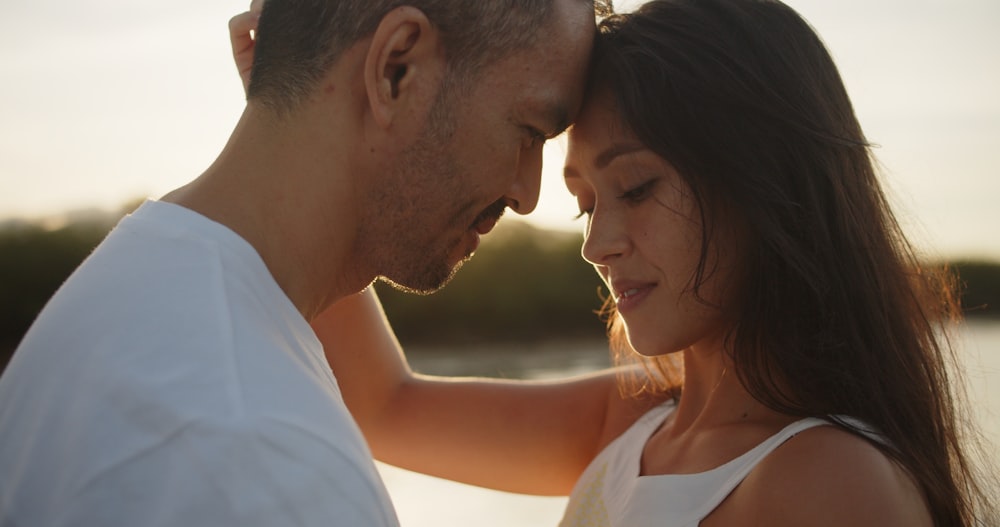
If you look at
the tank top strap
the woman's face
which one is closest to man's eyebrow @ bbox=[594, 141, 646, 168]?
the woman's face

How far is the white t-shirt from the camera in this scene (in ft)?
3.64

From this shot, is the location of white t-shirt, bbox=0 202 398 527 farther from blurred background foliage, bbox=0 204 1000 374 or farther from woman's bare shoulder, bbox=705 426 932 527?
blurred background foliage, bbox=0 204 1000 374

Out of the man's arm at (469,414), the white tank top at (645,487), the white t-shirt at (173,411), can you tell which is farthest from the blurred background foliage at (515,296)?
the white t-shirt at (173,411)

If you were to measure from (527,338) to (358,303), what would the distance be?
21.8ft

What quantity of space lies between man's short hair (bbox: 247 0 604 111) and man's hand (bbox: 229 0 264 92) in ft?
0.80

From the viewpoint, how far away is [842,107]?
2064 millimetres

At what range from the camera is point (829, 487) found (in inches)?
66.4

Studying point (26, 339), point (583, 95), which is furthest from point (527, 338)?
point (26, 339)

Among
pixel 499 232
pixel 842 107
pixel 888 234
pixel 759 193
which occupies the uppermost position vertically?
pixel 842 107

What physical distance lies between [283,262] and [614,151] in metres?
0.82

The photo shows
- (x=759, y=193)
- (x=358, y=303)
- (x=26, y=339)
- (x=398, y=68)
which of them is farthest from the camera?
(x=358, y=303)

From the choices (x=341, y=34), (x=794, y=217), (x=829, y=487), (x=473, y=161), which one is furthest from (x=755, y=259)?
(x=341, y=34)

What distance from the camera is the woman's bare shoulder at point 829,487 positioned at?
1.64 metres

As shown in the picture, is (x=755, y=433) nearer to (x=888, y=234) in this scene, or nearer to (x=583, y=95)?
(x=888, y=234)
